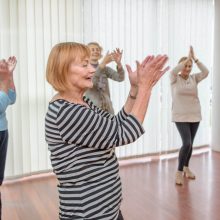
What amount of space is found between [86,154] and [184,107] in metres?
2.84

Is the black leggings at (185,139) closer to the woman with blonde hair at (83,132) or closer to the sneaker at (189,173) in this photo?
the sneaker at (189,173)

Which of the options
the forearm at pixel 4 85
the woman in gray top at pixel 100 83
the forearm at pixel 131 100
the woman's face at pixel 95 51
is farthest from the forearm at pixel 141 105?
the woman's face at pixel 95 51

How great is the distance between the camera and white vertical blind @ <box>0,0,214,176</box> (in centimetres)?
386

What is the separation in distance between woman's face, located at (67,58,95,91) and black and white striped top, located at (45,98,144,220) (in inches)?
3.1

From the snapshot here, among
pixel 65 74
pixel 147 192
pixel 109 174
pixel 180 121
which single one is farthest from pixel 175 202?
pixel 65 74

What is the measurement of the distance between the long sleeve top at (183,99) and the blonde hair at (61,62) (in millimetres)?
2768

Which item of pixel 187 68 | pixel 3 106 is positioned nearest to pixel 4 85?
pixel 3 106

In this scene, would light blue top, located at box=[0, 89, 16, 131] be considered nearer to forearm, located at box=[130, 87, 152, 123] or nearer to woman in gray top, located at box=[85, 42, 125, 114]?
woman in gray top, located at box=[85, 42, 125, 114]

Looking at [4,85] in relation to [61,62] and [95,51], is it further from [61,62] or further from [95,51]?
[61,62]

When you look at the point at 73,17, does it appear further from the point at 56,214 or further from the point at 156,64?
the point at 156,64

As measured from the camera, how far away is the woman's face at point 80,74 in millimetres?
1156

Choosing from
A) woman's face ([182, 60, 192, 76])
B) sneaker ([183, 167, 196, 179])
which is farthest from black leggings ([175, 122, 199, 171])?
woman's face ([182, 60, 192, 76])

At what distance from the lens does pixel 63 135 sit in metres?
1.12

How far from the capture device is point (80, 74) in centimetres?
116
